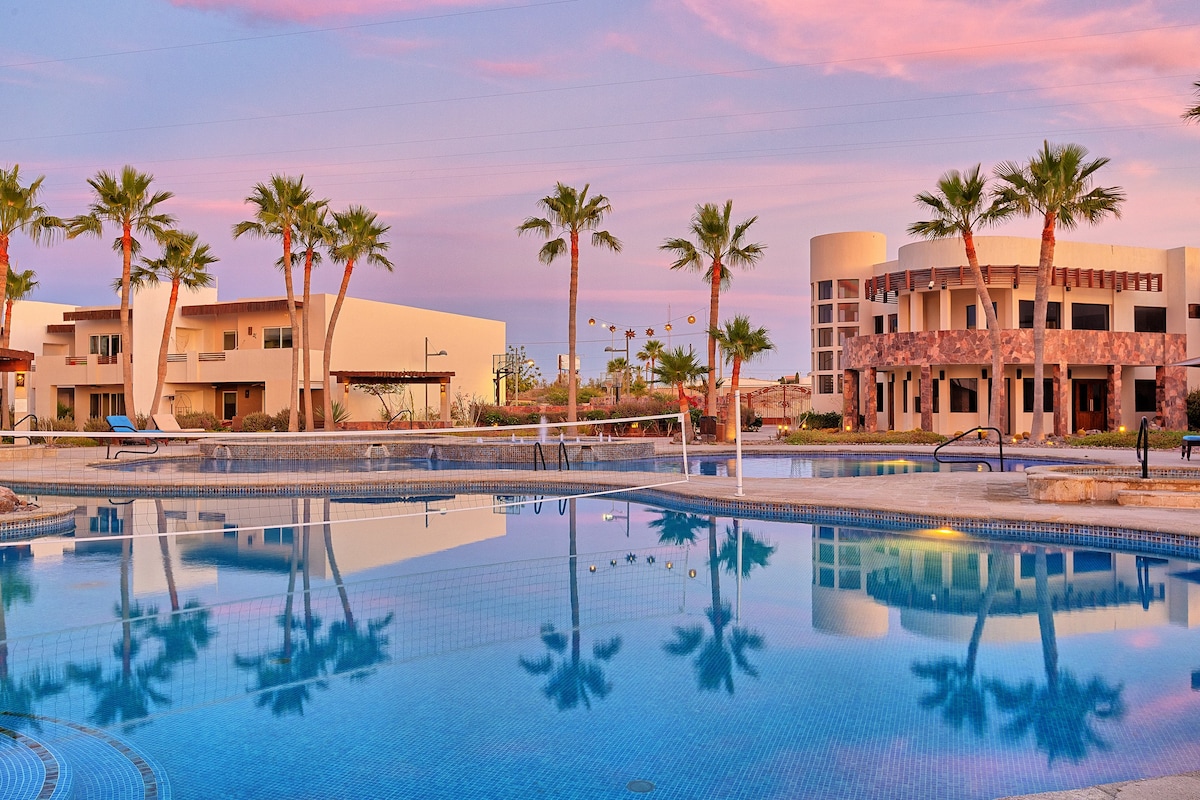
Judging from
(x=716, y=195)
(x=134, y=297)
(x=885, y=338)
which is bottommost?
(x=885, y=338)

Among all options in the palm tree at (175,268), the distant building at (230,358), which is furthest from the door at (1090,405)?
the palm tree at (175,268)

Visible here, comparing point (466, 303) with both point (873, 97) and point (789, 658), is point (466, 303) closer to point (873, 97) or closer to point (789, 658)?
point (873, 97)

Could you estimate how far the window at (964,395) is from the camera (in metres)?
32.6

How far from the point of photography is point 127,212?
30703 millimetres

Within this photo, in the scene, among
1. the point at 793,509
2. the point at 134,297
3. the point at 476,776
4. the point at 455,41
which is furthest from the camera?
the point at 134,297

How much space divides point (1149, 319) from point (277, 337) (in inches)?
1393

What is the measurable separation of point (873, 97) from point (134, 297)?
98.7ft

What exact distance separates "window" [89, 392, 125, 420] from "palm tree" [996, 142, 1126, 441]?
121 ft

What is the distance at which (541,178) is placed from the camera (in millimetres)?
34500

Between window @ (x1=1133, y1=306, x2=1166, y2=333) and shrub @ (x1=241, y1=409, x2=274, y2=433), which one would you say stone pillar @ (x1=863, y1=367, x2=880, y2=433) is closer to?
window @ (x1=1133, y1=306, x2=1166, y2=333)

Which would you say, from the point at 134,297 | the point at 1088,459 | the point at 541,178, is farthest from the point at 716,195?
the point at 134,297

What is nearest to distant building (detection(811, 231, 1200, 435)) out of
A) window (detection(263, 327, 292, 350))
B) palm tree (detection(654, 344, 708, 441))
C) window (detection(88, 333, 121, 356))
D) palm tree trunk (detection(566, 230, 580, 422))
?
palm tree (detection(654, 344, 708, 441))

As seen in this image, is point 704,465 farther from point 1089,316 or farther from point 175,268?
point 175,268

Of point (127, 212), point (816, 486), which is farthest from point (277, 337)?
point (816, 486)
